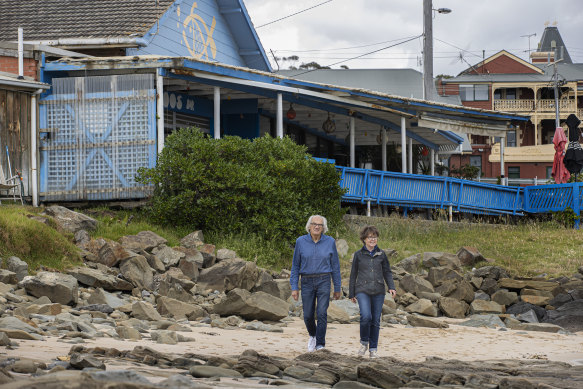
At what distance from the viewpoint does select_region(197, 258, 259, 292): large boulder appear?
42.8 feet

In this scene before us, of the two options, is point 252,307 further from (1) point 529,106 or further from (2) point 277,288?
(1) point 529,106

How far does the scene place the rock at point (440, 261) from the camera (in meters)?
16.2

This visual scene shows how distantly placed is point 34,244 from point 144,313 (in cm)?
315

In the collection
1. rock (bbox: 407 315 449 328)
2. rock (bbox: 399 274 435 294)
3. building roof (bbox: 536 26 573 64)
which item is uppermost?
building roof (bbox: 536 26 573 64)

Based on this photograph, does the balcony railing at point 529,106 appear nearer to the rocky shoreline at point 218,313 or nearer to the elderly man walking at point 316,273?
the rocky shoreline at point 218,313

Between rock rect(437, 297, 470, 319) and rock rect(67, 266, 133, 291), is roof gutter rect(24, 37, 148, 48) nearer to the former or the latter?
rock rect(67, 266, 133, 291)

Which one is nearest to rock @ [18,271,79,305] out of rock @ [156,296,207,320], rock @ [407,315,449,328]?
rock @ [156,296,207,320]

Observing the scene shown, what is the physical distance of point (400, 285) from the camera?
1456cm

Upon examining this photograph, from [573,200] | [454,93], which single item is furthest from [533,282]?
[454,93]

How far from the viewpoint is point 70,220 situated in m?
14.2

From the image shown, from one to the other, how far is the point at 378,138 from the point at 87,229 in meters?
13.8

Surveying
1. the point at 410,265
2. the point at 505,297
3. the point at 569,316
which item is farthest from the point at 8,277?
the point at 569,316

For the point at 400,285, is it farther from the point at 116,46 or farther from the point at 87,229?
the point at 116,46

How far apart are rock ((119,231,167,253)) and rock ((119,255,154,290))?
2.94 feet
